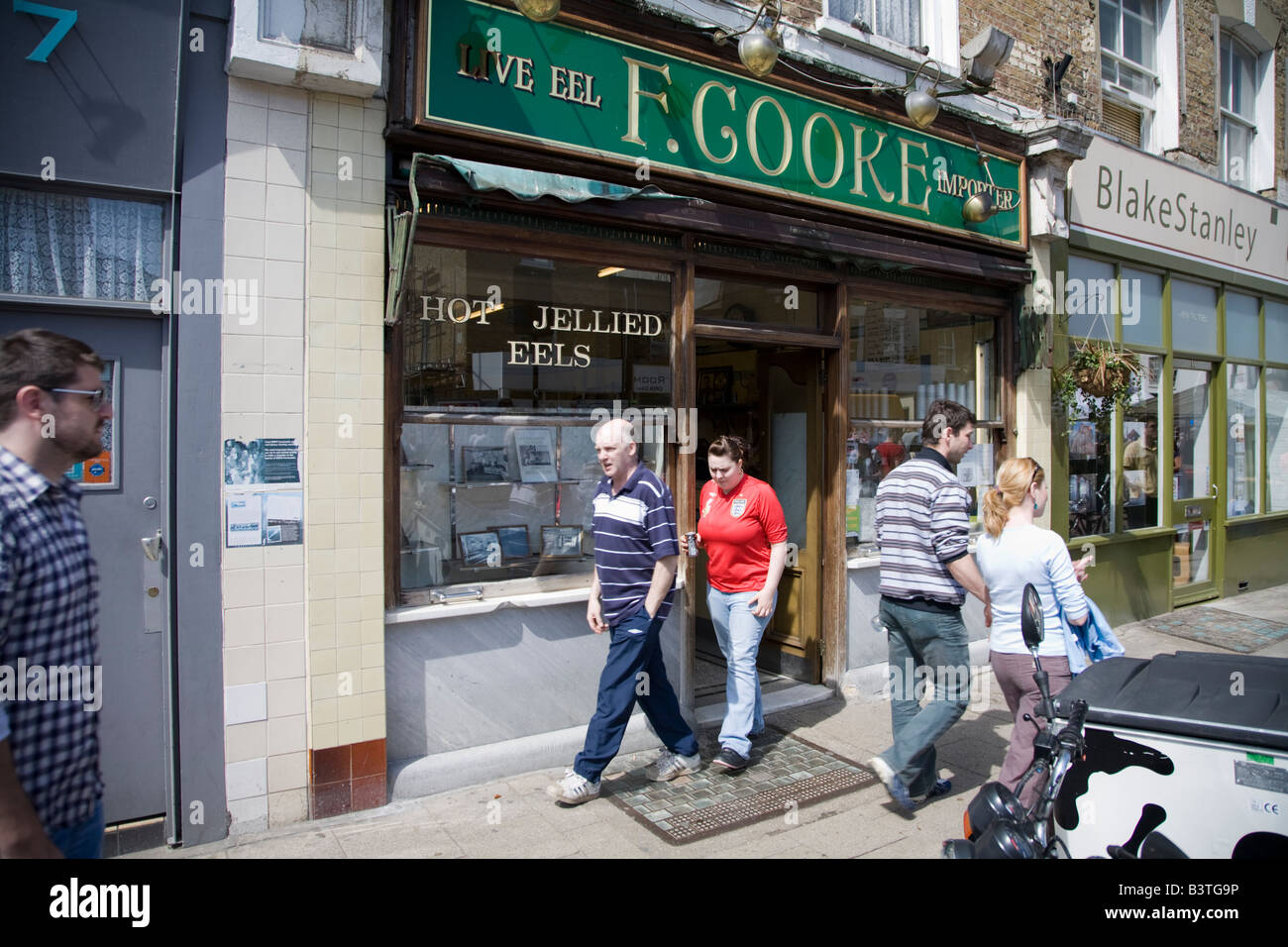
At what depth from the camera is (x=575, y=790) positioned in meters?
4.31

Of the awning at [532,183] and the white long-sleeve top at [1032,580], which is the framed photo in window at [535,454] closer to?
the awning at [532,183]

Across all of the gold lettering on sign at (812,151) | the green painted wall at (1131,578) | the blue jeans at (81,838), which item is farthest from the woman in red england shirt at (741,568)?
the green painted wall at (1131,578)

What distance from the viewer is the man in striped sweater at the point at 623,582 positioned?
4.29m

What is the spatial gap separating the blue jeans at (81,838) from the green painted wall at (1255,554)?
1114 cm

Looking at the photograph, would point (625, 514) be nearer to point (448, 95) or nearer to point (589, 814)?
point (589, 814)

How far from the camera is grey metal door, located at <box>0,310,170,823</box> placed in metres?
3.79

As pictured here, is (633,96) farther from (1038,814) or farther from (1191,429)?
(1191,429)

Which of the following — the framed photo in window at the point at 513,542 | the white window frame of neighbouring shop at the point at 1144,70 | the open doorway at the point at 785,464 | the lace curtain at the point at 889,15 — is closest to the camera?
the framed photo in window at the point at 513,542

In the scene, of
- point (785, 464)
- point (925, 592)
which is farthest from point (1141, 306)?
point (925, 592)

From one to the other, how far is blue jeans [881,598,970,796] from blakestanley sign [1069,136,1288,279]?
5.36 metres

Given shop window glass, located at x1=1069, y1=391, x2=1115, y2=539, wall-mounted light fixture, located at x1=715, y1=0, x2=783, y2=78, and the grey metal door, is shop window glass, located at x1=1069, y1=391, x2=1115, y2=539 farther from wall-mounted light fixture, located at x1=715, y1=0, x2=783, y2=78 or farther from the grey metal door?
the grey metal door

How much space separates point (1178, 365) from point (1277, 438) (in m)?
2.84

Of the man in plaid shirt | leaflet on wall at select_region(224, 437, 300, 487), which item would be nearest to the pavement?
leaflet on wall at select_region(224, 437, 300, 487)

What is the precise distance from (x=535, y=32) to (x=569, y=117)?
1.55 ft
